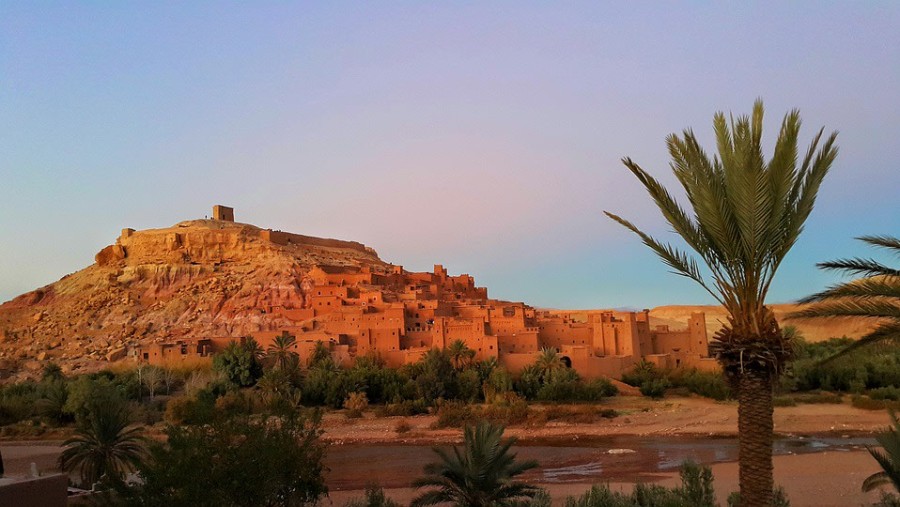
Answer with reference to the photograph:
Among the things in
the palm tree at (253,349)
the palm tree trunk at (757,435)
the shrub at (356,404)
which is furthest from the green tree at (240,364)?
the palm tree trunk at (757,435)

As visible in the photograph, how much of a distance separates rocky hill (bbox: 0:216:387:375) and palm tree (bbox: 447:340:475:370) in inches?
495

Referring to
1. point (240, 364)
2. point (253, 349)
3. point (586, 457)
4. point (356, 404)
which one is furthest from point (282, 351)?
point (586, 457)

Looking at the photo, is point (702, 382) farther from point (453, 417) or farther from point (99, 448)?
point (99, 448)

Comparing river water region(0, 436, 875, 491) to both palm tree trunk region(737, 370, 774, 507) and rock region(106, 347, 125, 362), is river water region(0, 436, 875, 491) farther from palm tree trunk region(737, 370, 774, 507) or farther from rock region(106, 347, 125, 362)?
rock region(106, 347, 125, 362)

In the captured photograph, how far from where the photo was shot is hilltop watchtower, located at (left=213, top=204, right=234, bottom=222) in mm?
58778

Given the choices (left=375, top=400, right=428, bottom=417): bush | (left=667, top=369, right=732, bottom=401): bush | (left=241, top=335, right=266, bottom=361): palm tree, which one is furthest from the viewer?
(left=241, top=335, right=266, bottom=361): palm tree

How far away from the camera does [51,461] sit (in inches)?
952

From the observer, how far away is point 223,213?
59.2 meters

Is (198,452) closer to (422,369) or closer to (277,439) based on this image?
(277,439)

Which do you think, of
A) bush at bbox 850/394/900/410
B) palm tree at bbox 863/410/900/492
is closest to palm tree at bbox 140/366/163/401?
bush at bbox 850/394/900/410

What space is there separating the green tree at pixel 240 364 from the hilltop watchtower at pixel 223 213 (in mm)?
26508

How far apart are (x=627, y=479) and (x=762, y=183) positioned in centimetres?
1208

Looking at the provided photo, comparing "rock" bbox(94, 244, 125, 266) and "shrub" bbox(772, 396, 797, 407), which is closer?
"shrub" bbox(772, 396, 797, 407)

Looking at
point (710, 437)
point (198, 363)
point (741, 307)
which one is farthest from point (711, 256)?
point (198, 363)
